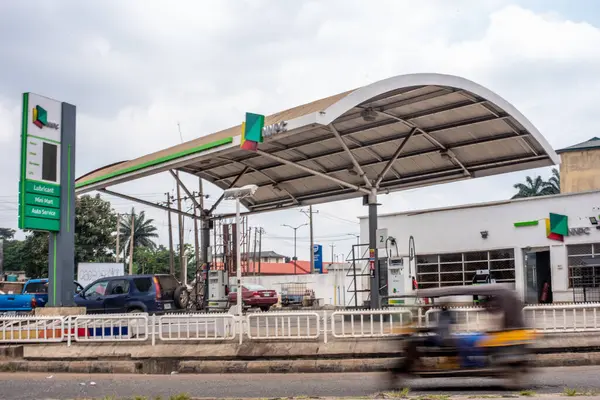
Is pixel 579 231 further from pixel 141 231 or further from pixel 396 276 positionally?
pixel 141 231

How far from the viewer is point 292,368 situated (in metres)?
15.2

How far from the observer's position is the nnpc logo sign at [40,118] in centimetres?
1992

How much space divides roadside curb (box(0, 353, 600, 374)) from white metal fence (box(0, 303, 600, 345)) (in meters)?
0.69

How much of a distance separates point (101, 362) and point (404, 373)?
323 inches

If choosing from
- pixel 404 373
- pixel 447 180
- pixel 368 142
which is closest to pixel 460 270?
pixel 447 180

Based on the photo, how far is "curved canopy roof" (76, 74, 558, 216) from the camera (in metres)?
20.1

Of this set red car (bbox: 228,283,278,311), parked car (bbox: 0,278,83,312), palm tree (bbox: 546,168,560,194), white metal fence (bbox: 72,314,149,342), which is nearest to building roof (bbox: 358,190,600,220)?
red car (bbox: 228,283,278,311)

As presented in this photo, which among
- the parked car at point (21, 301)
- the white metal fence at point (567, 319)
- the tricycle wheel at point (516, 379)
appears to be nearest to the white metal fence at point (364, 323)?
the white metal fence at point (567, 319)

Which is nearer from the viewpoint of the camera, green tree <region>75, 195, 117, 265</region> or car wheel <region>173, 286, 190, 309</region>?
car wheel <region>173, 286, 190, 309</region>

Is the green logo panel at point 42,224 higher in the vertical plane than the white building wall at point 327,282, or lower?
higher

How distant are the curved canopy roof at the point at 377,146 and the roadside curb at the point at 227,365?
6.33 metres

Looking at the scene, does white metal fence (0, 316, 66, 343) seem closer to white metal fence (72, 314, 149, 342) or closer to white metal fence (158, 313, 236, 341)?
white metal fence (72, 314, 149, 342)

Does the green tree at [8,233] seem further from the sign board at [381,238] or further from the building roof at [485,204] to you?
the sign board at [381,238]

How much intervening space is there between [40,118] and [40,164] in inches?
46.9
